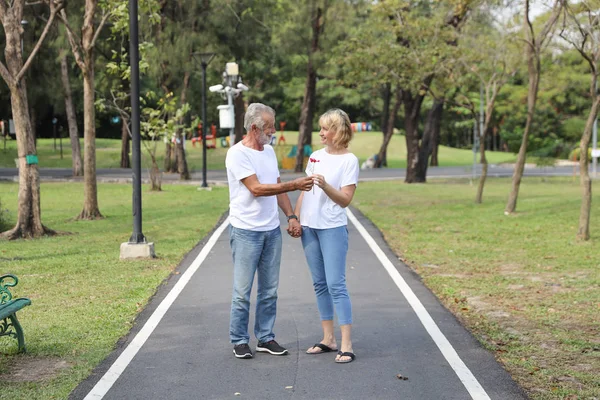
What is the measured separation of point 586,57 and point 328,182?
974cm

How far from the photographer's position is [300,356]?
6703 mm

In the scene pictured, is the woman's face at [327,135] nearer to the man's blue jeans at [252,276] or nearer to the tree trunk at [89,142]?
the man's blue jeans at [252,276]

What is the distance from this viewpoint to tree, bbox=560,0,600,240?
47.8 ft

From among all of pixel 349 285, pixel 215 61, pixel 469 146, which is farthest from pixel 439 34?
pixel 469 146

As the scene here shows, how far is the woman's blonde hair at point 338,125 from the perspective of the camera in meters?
6.44

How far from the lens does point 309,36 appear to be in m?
42.2

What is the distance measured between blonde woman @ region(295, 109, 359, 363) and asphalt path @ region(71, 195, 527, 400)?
44 cm

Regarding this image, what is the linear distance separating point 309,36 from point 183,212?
2334 cm

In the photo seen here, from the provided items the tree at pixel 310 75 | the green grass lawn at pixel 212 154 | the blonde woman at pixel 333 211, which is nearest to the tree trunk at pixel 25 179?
the blonde woman at pixel 333 211

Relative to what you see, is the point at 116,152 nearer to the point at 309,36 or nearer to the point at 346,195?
the point at 309,36

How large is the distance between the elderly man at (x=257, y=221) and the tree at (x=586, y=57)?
8965 millimetres

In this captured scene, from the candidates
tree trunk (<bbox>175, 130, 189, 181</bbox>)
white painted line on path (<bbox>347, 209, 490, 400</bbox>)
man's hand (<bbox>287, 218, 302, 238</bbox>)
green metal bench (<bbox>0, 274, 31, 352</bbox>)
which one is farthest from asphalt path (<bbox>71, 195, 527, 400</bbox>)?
tree trunk (<bbox>175, 130, 189, 181</bbox>)

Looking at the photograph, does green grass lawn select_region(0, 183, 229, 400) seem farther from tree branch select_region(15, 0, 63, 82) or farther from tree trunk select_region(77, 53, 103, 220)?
tree branch select_region(15, 0, 63, 82)

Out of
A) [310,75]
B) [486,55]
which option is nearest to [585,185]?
[486,55]
